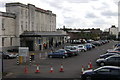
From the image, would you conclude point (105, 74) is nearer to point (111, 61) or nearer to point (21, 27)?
point (111, 61)

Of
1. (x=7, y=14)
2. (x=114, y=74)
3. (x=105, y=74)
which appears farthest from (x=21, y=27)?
(x=114, y=74)

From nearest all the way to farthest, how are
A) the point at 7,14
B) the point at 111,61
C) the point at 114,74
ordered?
the point at 114,74, the point at 111,61, the point at 7,14

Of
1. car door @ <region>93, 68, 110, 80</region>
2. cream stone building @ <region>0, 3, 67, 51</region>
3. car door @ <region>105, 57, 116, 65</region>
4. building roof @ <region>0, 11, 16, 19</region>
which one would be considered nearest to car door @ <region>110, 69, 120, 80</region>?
car door @ <region>93, 68, 110, 80</region>

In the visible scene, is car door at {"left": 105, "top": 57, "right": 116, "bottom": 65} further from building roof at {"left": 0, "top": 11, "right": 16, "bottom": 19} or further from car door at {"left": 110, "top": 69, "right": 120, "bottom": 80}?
building roof at {"left": 0, "top": 11, "right": 16, "bottom": 19}

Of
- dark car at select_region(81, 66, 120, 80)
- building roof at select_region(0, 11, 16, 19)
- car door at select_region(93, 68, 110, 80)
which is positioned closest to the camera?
dark car at select_region(81, 66, 120, 80)

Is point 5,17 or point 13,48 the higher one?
point 5,17

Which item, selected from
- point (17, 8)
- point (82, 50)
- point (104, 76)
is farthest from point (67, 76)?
point (17, 8)

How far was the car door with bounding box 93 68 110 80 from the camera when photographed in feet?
55.8

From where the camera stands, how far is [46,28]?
68.9 meters

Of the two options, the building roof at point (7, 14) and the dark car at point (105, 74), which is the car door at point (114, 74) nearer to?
the dark car at point (105, 74)

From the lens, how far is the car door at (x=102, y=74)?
1702cm

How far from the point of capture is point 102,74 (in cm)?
1714

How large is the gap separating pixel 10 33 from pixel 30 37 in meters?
5.43

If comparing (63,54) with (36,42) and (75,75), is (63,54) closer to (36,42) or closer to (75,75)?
(75,75)
